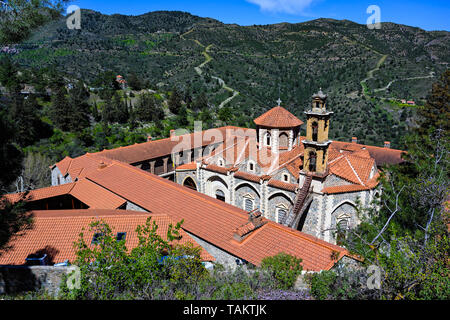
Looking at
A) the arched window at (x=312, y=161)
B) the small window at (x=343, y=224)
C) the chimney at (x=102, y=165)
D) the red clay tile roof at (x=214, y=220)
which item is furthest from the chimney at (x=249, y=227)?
the chimney at (x=102, y=165)

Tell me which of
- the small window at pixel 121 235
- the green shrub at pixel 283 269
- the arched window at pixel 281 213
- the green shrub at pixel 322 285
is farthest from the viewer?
the arched window at pixel 281 213

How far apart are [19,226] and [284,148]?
17.1 m

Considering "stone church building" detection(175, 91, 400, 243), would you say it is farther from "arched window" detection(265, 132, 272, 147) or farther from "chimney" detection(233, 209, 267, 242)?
"chimney" detection(233, 209, 267, 242)

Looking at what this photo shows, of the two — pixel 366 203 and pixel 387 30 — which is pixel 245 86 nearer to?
pixel 387 30

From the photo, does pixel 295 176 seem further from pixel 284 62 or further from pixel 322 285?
pixel 284 62

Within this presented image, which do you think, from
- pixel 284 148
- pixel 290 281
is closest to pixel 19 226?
pixel 290 281

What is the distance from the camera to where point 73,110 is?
135 feet

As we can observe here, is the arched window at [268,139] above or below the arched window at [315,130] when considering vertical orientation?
below

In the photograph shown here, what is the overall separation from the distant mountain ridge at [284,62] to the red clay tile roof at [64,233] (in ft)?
125

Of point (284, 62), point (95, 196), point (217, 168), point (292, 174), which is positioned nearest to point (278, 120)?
point (292, 174)

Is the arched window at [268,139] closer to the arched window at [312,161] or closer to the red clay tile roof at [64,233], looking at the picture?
the arched window at [312,161]

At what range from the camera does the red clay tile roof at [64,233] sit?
1257 centimetres

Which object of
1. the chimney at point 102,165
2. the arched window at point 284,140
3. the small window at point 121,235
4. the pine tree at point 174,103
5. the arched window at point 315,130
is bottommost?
the small window at point 121,235

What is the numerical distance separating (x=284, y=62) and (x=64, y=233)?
7183cm
